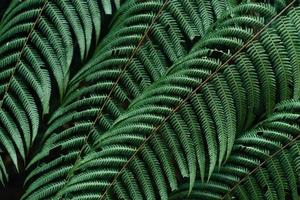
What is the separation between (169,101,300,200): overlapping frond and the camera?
133 centimetres

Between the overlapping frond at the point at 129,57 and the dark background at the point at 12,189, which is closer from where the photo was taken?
the overlapping frond at the point at 129,57

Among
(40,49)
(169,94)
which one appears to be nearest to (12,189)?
(40,49)

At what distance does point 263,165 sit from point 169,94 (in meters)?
0.33

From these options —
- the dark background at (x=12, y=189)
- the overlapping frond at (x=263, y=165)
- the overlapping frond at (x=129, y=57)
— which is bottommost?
the dark background at (x=12, y=189)

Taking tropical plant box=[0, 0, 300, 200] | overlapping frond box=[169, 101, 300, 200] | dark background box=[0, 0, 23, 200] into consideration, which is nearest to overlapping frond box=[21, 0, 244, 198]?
tropical plant box=[0, 0, 300, 200]

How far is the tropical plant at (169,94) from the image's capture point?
4.09 ft

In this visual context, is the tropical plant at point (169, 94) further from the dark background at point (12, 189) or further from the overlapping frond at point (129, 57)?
the dark background at point (12, 189)

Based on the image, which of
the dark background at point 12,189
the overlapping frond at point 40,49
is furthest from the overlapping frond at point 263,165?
the dark background at point 12,189

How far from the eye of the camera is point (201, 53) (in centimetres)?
127

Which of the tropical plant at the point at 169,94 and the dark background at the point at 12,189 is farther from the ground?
the tropical plant at the point at 169,94

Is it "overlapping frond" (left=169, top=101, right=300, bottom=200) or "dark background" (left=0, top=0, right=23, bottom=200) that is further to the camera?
"dark background" (left=0, top=0, right=23, bottom=200)

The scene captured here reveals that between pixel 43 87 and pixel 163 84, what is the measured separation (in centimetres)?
33

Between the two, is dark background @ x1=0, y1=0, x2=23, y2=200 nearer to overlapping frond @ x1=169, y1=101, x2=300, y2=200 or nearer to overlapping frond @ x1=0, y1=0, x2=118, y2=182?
overlapping frond @ x1=0, y1=0, x2=118, y2=182

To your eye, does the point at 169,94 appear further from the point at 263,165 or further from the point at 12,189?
the point at 12,189
